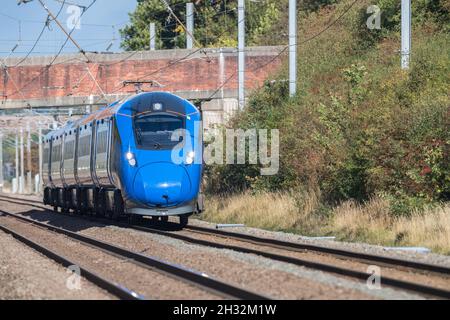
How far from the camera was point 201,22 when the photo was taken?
61625mm

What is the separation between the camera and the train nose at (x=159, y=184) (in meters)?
22.2

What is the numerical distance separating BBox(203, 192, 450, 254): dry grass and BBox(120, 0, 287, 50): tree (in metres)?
31.8

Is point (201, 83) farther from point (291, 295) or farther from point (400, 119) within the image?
point (291, 295)

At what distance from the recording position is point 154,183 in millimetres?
22266

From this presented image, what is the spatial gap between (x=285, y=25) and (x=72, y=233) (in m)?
37.1

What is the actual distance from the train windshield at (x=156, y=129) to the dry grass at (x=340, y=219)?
12.3 feet

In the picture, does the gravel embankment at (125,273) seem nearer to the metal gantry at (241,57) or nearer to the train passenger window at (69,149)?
the train passenger window at (69,149)

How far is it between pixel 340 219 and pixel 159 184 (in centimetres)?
452

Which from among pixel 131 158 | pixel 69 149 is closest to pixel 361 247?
pixel 131 158

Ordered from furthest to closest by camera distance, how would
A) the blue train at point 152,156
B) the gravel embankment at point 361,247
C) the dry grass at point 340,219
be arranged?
1. the blue train at point 152,156
2. the dry grass at point 340,219
3. the gravel embankment at point 361,247

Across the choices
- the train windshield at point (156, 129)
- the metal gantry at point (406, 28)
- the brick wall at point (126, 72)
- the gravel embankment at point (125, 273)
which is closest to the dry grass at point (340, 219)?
the train windshield at point (156, 129)

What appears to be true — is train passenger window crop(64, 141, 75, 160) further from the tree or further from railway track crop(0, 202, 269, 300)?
the tree
